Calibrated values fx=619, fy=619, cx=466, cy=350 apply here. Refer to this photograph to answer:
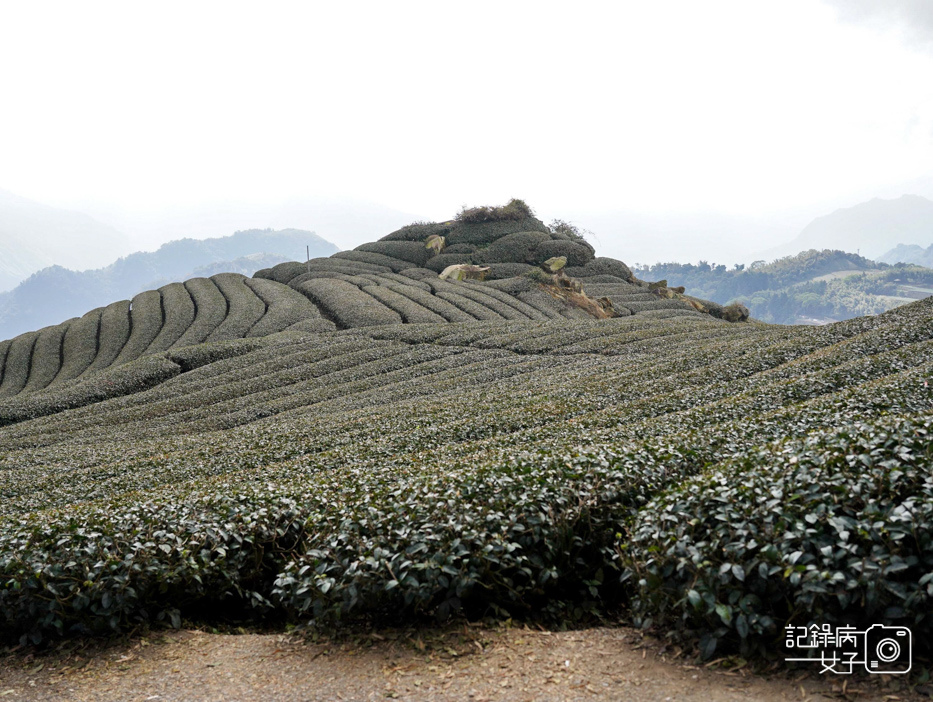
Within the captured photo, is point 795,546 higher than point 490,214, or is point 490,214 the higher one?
point 490,214

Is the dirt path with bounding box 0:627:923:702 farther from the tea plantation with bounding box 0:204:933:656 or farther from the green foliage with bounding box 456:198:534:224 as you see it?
the green foliage with bounding box 456:198:534:224

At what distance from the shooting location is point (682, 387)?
1922cm

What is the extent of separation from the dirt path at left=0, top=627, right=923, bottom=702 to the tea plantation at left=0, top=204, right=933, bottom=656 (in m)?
0.35

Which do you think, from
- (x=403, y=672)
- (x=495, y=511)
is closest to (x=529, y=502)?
(x=495, y=511)

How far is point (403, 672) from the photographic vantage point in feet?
20.7

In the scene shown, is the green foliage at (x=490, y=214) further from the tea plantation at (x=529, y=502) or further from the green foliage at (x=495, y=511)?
the green foliage at (x=495, y=511)

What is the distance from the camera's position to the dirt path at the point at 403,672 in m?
5.54

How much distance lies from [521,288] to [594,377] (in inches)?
1864

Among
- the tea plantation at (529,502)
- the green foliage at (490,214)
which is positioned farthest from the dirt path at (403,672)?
the green foliage at (490,214)

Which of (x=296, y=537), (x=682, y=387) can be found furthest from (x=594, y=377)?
(x=296, y=537)

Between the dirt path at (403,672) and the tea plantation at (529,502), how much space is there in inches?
13.8

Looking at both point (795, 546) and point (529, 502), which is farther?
point (529, 502)

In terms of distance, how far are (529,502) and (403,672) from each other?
8.05 feet

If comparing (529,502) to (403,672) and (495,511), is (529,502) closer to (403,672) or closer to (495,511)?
(495,511)
